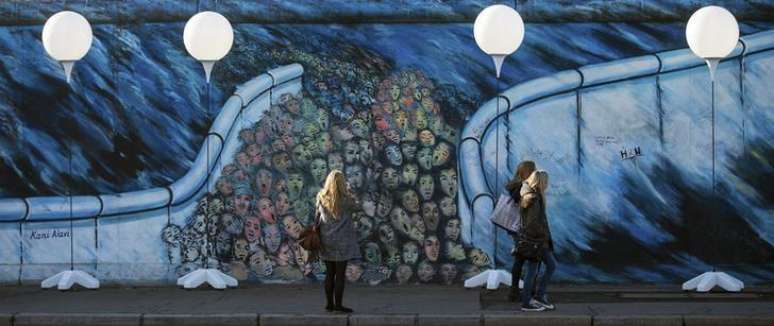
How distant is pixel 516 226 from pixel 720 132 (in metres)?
2.72

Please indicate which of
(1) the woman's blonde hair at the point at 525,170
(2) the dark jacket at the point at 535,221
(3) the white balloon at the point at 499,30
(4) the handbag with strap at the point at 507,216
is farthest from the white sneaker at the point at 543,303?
(3) the white balloon at the point at 499,30

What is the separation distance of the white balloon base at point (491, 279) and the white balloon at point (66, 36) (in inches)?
187

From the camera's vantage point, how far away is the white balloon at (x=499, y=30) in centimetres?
1530

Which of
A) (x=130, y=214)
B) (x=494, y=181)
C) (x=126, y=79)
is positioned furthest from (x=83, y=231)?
(x=494, y=181)

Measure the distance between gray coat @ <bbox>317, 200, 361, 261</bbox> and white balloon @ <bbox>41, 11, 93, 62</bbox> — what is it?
3469 mm

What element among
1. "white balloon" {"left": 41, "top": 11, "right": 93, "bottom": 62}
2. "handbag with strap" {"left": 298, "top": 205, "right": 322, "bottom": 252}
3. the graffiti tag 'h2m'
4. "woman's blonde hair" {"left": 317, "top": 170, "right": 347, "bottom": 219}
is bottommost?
"handbag with strap" {"left": 298, "top": 205, "right": 322, "bottom": 252}

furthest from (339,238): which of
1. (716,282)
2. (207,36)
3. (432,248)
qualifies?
(716,282)

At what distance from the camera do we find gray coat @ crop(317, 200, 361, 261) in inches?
552

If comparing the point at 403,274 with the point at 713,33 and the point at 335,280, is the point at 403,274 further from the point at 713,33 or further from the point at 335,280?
the point at 713,33

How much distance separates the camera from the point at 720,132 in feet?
52.5

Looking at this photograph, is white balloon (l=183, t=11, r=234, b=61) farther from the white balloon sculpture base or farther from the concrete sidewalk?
the white balloon sculpture base

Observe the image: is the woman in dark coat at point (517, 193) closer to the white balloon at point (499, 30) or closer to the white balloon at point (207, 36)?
the white balloon at point (499, 30)

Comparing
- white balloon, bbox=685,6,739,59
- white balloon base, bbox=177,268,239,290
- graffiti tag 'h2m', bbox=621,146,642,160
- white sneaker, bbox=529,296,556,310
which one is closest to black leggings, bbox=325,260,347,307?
white sneaker, bbox=529,296,556,310

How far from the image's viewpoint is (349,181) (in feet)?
53.4
